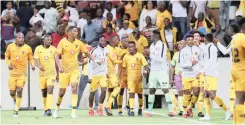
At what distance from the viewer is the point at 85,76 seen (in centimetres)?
2806

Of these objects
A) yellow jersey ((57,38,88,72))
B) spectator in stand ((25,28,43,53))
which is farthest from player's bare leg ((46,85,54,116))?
spectator in stand ((25,28,43,53))

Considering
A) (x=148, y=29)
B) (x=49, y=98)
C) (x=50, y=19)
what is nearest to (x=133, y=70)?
(x=49, y=98)

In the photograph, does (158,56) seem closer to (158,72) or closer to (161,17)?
(158,72)

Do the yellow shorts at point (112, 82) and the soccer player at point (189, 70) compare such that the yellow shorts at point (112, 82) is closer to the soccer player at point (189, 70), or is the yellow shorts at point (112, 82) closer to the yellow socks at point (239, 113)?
the soccer player at point (189, 70)

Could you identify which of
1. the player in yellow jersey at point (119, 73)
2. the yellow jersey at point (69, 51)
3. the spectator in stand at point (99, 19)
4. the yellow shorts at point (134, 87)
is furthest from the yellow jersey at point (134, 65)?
the spectator in stand at point (99, 19)

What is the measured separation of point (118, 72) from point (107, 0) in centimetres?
800

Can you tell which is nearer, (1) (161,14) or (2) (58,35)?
(2) (58,35)

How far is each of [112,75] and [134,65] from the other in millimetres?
992

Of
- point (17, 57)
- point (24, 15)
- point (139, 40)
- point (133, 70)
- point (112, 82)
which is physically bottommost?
point (112, 82)

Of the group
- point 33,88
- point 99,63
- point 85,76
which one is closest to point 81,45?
point 99,63

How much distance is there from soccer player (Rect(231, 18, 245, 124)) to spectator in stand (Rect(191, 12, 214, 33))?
45.8 feet

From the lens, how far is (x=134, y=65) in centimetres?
2367

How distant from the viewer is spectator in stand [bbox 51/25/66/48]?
28.1 meters

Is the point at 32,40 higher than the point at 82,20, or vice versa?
the point at 82,20
